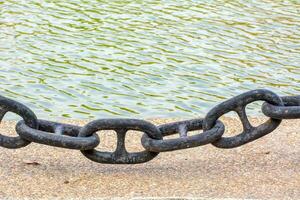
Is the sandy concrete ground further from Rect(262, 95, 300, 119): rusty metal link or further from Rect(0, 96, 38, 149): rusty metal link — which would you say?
Rect(262, 95, 300, 119): rusty metal link

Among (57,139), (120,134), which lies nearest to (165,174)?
(120,134)

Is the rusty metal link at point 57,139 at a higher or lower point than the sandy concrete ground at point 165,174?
higher

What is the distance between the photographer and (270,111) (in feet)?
17.4

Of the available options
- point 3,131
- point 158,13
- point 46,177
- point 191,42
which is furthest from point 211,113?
point 158,13

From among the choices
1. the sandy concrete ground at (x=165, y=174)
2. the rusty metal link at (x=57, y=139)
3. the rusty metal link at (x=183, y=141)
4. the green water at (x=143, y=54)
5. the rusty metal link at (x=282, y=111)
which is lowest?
the green water at (x=143, y=54)

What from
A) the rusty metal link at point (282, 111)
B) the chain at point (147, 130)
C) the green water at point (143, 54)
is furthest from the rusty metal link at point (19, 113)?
the green water at point (143, 54)

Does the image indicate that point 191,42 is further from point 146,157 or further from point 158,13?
point 146,157

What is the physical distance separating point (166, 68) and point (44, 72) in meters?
1.24

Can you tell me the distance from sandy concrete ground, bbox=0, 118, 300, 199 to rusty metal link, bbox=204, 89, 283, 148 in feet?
0.82

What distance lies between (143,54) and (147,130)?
4.41 m

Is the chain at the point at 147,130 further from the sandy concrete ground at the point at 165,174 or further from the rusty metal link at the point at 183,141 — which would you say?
the sandy concrete ground at the point at 165,174

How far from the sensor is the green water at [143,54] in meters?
8.21

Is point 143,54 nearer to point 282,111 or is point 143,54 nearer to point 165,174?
point 165,174

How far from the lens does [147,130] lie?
5.19m
